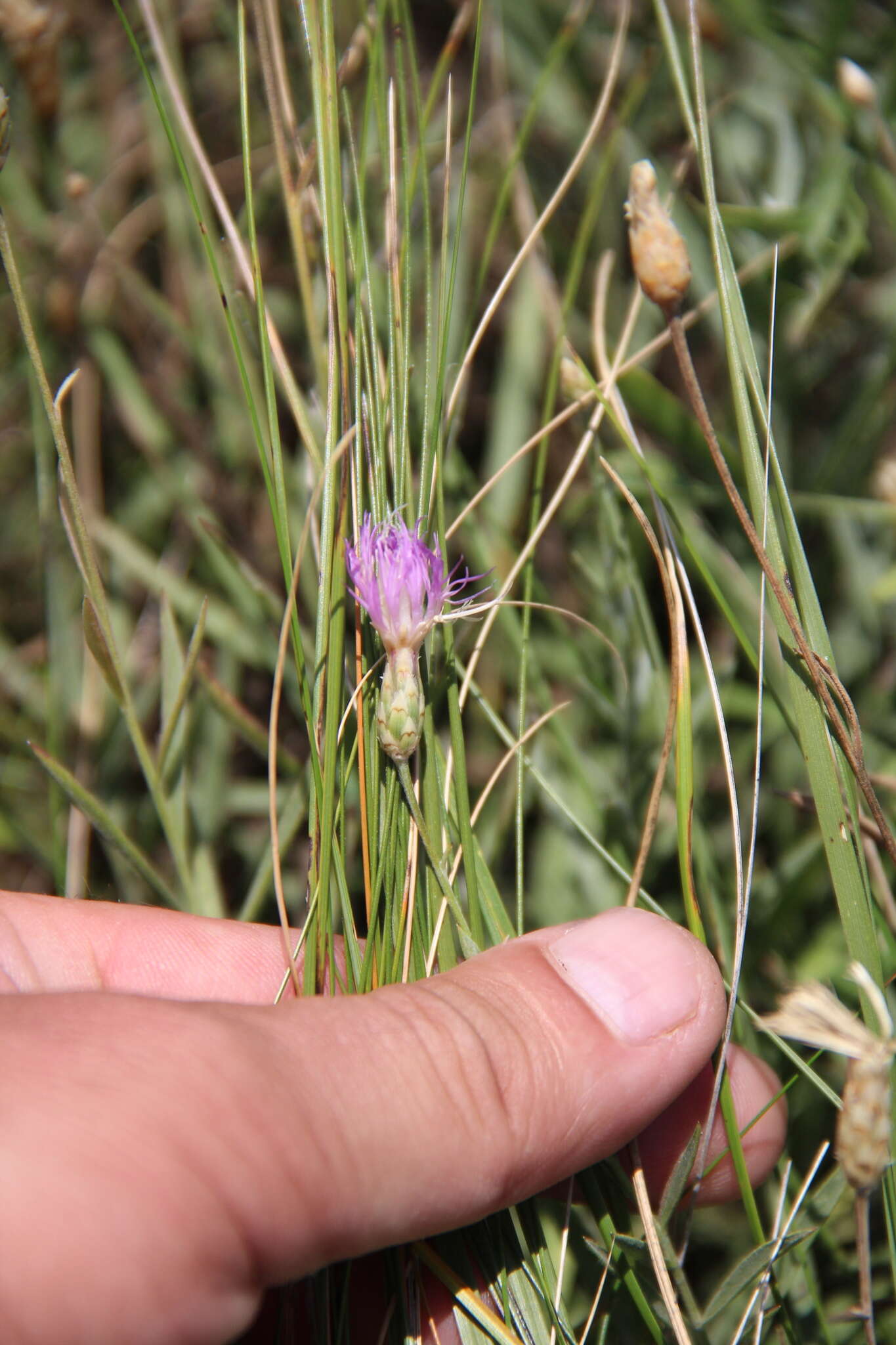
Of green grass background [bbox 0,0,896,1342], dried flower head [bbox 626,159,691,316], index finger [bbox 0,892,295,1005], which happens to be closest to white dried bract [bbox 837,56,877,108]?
green grass background [bbox 0,0,896,1342]

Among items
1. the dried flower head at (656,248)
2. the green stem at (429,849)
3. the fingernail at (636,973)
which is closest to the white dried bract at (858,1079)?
the fingernail at (636,973)

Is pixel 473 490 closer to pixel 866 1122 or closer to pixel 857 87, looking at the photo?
pixel 857 87

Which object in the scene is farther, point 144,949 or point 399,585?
point 144,949

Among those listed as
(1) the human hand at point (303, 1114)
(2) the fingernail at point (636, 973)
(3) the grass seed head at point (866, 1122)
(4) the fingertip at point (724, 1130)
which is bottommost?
(4) the fingertip at point (724, 1130)

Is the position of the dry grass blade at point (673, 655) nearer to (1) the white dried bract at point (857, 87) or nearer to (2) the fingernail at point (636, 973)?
(2) the fingernail at point (636, 973)

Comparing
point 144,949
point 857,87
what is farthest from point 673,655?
point 857,87

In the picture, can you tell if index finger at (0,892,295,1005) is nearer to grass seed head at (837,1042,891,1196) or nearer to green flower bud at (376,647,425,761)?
green flower bud at (376,647,425,761)

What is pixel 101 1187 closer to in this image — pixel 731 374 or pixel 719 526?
pixel 731 374

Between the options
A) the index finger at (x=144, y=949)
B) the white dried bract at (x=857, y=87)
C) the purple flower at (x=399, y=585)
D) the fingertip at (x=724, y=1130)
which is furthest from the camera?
the white dried bract at (x=857, y=87)
